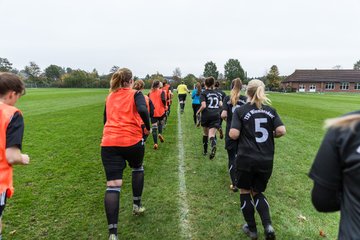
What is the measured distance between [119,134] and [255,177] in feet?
6.16

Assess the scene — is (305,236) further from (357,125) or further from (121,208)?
(357,125)

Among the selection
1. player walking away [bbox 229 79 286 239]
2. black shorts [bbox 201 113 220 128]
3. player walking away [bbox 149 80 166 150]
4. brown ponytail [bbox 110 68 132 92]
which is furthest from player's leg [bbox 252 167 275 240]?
player walking away [bbox 149 80 166 150]

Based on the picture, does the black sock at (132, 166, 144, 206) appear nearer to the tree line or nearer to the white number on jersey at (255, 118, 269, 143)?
the white number on jersey at (255, 118, 269, 143)

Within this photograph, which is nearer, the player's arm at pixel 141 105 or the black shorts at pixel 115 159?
the black shorts at pixel 115 159

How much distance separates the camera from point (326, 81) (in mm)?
72812

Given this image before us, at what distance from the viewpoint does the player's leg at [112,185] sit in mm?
3643

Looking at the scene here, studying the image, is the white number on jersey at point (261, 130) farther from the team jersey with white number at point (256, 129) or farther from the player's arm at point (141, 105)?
the player's arm at point (141, 105)

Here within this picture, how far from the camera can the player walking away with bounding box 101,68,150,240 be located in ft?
12.0

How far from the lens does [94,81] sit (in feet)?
265

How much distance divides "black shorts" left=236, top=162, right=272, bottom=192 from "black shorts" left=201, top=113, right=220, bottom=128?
3415mm

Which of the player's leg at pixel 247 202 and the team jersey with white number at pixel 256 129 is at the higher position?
the team jersey with white number at pixel 256 129

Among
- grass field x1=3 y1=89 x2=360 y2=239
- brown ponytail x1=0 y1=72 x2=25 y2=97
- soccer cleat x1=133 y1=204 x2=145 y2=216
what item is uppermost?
brown ponytail x1=0 y1=72 x2=25 y2=97

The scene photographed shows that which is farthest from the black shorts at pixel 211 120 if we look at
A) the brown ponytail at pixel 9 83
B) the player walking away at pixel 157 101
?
the brown ponytail at pixel 9 83

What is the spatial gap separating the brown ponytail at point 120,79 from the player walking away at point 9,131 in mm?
1294
